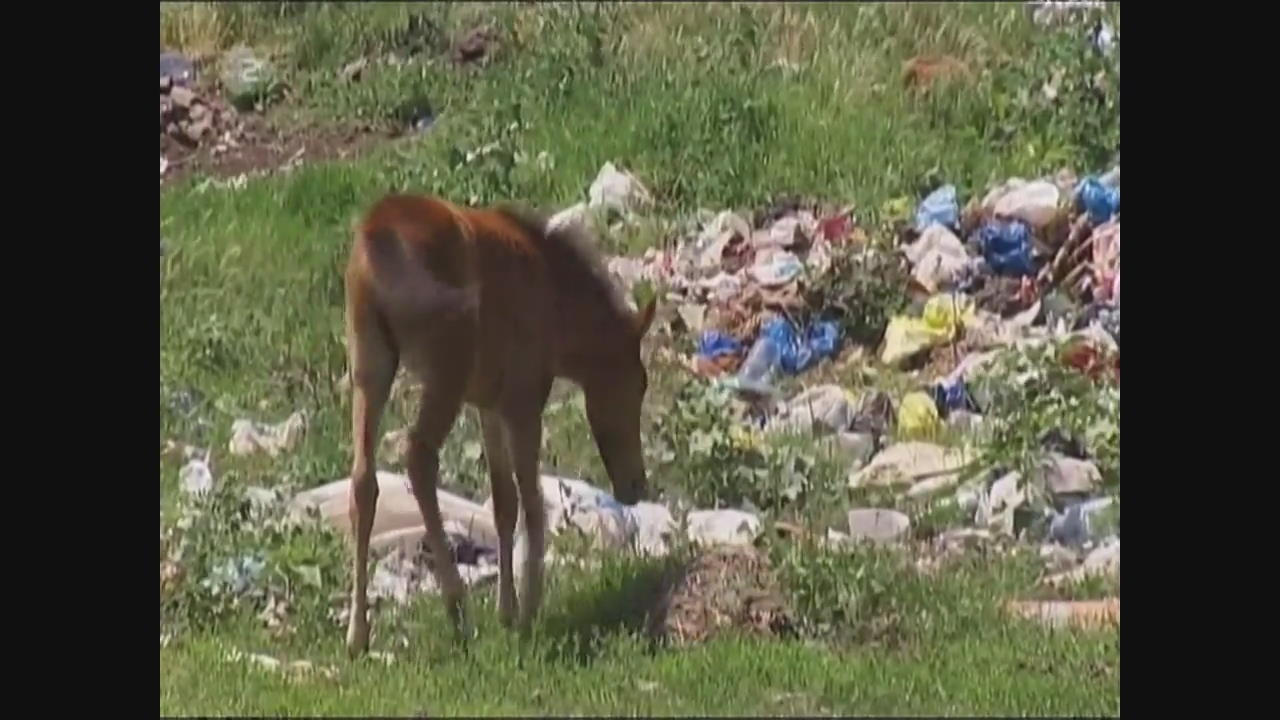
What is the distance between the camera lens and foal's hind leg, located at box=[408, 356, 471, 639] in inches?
295

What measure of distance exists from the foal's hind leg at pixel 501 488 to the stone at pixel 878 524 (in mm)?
1393

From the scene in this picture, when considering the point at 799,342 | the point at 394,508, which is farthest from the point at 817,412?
the point at 394,508

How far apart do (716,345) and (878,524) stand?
6.23 ft

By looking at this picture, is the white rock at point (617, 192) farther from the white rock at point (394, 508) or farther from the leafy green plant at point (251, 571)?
the leafy green plant at point (251, 571)

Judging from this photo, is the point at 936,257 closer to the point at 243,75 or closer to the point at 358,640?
the point at 243,75

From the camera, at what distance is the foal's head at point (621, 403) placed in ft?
28.3

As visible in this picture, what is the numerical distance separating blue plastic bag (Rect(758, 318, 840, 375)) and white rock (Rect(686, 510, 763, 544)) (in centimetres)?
165

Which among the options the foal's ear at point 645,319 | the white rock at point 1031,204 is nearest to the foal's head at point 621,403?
the foal's ear at point 645,319

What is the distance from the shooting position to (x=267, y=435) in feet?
30.7
